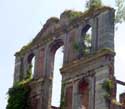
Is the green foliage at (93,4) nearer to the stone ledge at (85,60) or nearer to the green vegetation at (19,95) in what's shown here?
the stone ledge at (85,60)

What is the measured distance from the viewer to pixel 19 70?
1294 inches

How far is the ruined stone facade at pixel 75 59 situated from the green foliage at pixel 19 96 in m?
0.36

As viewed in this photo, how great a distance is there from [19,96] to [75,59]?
4340mm

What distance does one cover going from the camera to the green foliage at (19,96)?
3067 cm

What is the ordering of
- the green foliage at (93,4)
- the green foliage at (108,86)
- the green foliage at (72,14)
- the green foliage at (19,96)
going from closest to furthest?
the green foliage at (108,86) < the green foliage at (93,4) < the green foliage at (72,14) < the green foliage at (19,96)

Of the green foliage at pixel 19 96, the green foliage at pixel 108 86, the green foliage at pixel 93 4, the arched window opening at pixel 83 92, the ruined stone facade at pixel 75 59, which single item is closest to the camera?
the green foliage at pixel 108 86

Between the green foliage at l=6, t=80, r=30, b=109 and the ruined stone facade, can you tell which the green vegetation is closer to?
the green foliage at l=6, t=80, r=30, b=109

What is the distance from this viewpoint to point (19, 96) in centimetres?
3084

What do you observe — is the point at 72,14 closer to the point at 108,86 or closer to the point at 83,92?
the point at 83,92

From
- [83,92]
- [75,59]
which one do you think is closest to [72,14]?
[75,59]

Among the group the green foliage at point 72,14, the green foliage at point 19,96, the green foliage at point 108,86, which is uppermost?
the green foliage at point 72,14

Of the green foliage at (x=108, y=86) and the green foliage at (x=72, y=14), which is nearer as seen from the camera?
the green foliage at (x=108, y=86)

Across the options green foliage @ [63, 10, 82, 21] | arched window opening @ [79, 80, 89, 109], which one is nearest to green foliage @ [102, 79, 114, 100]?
arched window opening @ [79, 80, 89, 109]

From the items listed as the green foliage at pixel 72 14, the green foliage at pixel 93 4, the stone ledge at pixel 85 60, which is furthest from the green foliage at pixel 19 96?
the green foliage at pixel 93 4
